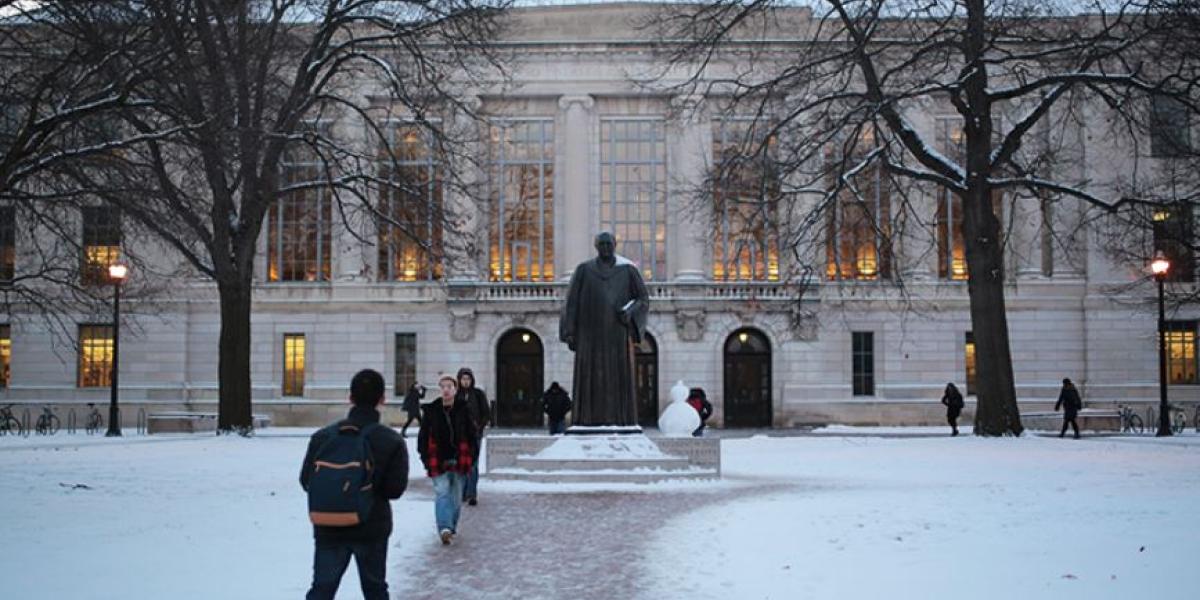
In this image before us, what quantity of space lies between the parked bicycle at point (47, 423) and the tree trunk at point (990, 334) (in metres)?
27.0

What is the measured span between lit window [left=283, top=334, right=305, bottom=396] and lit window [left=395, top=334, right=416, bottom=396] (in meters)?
3.54

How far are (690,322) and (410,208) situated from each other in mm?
14081

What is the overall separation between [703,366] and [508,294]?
744 cm

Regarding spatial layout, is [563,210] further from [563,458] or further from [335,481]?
[335,481]

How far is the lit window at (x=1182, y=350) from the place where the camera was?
46062mm

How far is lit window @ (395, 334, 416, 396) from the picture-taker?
157 ft

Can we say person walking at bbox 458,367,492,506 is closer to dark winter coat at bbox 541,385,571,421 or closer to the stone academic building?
dark winter coat at bbox 541,385,571,421

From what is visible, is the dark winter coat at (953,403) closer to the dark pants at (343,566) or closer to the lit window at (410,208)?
the lit window at (410,208)

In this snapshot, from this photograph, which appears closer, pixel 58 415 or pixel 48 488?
pixel 48 488

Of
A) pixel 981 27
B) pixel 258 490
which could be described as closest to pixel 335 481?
pixel 258 490

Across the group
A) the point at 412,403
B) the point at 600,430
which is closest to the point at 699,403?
the point at 412,403

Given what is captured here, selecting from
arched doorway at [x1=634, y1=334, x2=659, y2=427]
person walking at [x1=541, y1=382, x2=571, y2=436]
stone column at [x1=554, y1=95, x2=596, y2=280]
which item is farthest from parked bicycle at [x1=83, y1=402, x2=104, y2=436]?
arched doorway at [x1=634, y1=334, x2=659, y2=427]

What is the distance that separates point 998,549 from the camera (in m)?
11.6

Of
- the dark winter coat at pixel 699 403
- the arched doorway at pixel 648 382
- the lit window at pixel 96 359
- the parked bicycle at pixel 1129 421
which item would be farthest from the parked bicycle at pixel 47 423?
the parked bicycle at pixel 1129 421
